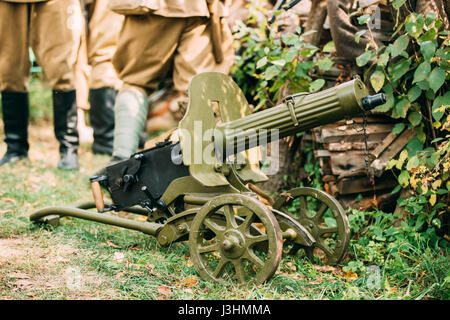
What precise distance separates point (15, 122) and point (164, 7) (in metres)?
2.58

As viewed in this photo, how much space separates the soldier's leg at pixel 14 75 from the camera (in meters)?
4.66

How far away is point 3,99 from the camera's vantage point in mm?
5012

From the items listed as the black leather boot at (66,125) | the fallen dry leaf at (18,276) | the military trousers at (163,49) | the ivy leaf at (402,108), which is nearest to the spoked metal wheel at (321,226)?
the ivy leaf at (402,108)

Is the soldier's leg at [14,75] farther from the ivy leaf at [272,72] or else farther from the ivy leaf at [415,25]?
the ivy leaf at [415,25]

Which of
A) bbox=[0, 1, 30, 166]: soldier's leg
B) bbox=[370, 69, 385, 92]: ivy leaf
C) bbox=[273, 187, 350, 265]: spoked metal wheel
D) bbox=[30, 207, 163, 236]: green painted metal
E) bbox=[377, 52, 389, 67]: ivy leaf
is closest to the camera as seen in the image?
bbox=[273, 187, 350, 265]: spoked metal wheel

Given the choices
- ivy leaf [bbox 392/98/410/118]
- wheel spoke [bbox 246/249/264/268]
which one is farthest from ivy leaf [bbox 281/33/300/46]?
wheel spoke [bbox 246/249/264/268]

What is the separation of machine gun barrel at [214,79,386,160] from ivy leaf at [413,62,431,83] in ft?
2.02

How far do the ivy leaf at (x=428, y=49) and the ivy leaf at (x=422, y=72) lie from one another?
63mm

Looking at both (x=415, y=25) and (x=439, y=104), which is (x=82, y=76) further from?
(x=439, y=104)

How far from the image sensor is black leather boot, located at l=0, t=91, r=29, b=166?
5.03 metres

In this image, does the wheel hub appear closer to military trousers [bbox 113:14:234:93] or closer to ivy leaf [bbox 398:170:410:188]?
ivy leaf [bbox 398:170:410:188]

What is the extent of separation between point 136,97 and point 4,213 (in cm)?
138
